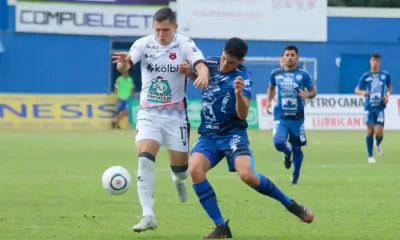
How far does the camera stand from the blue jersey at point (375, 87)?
2255 cm

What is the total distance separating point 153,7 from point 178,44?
32.5m

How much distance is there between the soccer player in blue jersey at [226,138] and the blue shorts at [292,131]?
21.6 feet

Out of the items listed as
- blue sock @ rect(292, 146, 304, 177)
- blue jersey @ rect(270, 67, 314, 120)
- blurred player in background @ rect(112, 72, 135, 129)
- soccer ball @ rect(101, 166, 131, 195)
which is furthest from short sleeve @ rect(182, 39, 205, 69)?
blurred player in background @ rect(112, 72, 135, 129)

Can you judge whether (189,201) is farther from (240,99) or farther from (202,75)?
(240,99)

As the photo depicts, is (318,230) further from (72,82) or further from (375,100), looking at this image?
(72,82)

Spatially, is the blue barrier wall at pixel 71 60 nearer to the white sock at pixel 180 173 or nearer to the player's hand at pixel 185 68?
the white sock at pixel 180 173

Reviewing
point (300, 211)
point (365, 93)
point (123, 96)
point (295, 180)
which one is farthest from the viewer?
point (123, 96)

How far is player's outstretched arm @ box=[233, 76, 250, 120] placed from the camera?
9.55m

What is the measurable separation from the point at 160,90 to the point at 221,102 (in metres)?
0.81

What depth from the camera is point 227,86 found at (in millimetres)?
10086

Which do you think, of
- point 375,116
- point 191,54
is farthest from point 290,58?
point 375,116

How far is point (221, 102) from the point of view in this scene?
33.2 feet

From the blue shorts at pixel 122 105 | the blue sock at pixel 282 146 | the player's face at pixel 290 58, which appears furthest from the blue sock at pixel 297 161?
the blue shorts at pixel 122 105

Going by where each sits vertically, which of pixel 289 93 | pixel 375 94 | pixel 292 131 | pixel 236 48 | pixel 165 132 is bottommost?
pixel 375 94
